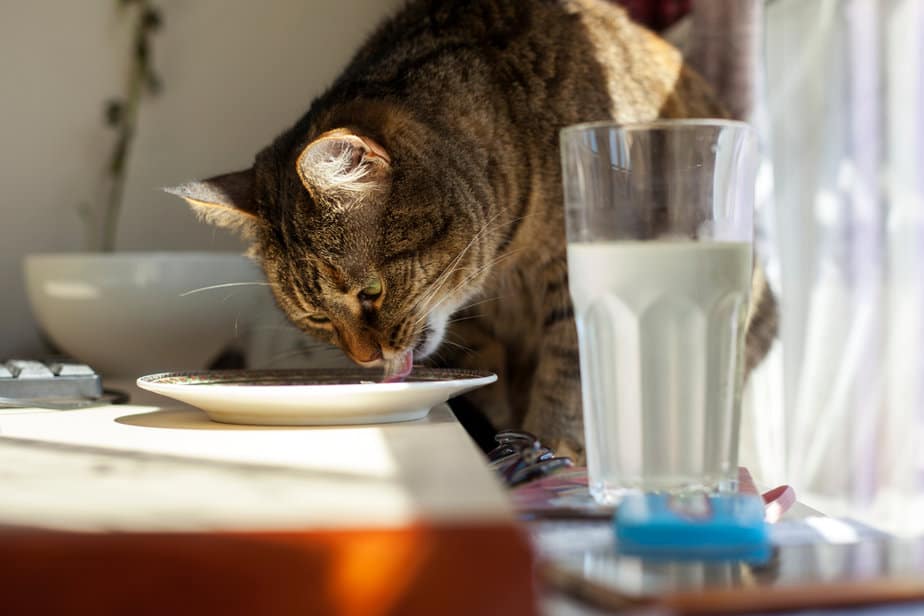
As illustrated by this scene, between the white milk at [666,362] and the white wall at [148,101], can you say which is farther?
the white wall at [148,101]

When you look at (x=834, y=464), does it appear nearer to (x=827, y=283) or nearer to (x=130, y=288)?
(x=827, y=283)

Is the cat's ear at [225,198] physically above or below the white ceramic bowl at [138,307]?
above

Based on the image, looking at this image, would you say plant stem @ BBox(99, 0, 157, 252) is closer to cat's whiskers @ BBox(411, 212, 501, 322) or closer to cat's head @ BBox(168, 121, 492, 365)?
cat's head @ BBox(168, 121, 492, 365)

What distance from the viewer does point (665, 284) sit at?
2.55 feet

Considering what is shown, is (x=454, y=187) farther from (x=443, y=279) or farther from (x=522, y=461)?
(x=522, y=461)

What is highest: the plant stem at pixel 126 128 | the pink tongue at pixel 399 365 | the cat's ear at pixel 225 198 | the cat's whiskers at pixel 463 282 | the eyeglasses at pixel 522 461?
Result: the plant stem at pixel 126 128

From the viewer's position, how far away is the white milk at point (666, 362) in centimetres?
78

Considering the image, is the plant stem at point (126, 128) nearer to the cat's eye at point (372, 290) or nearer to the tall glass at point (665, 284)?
the cat's eye at point (372, 290)

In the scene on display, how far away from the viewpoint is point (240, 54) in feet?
7.07

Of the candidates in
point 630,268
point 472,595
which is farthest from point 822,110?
point 472,595

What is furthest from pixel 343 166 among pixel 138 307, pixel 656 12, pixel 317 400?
pixel 656 12

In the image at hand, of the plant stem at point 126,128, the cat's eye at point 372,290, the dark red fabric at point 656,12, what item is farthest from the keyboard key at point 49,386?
the dark red fabric at point 656,12

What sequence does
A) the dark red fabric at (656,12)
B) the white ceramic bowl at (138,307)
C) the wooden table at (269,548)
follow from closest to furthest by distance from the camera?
the wooden table at (269,548), the white ceramic bowl at (138,307), the dark red fabric at (656,12)

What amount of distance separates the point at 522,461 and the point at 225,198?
680mm
